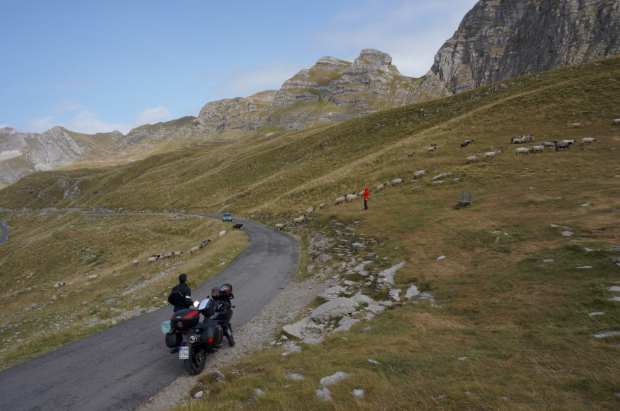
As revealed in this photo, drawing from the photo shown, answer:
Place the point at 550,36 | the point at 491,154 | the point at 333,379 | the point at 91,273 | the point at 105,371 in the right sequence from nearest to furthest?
1. the point at 333,379
2. the point at 105,371
3. the point at 91,273
4. the point at 491,154
5. the point at 550,36

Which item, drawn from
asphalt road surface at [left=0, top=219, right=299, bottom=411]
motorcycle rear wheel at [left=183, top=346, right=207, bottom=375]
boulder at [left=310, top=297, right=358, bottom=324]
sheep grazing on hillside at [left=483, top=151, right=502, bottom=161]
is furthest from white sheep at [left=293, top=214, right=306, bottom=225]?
motorcycle rear wheel at [left=183, top=346, right=207, bottom=375]

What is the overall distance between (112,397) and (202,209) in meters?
62.1

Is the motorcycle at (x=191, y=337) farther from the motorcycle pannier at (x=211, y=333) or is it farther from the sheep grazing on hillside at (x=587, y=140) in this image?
the sheep grazing on hillside at (x=587, y=140)

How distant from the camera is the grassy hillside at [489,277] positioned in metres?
5.43

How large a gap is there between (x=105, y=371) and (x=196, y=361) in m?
3.20

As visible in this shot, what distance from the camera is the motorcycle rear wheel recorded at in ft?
26.8

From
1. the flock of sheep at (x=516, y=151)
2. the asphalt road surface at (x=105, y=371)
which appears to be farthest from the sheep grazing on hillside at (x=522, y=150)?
Result: the asphalt road surface at (x=105, y=371)

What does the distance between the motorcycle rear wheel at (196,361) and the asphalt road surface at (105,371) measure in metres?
0.61

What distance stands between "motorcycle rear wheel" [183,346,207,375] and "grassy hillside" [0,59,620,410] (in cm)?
121

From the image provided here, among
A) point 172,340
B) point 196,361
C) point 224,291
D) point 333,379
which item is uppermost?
point 224,291

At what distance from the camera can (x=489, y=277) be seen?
11000mm

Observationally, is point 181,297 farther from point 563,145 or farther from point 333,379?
point 563,145

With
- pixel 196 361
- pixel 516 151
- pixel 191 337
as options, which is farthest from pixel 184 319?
pixel 516 151

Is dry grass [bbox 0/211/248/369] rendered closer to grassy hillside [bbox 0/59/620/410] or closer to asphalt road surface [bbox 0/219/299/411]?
asphalt road surface [bbox 0/219/299/411]
